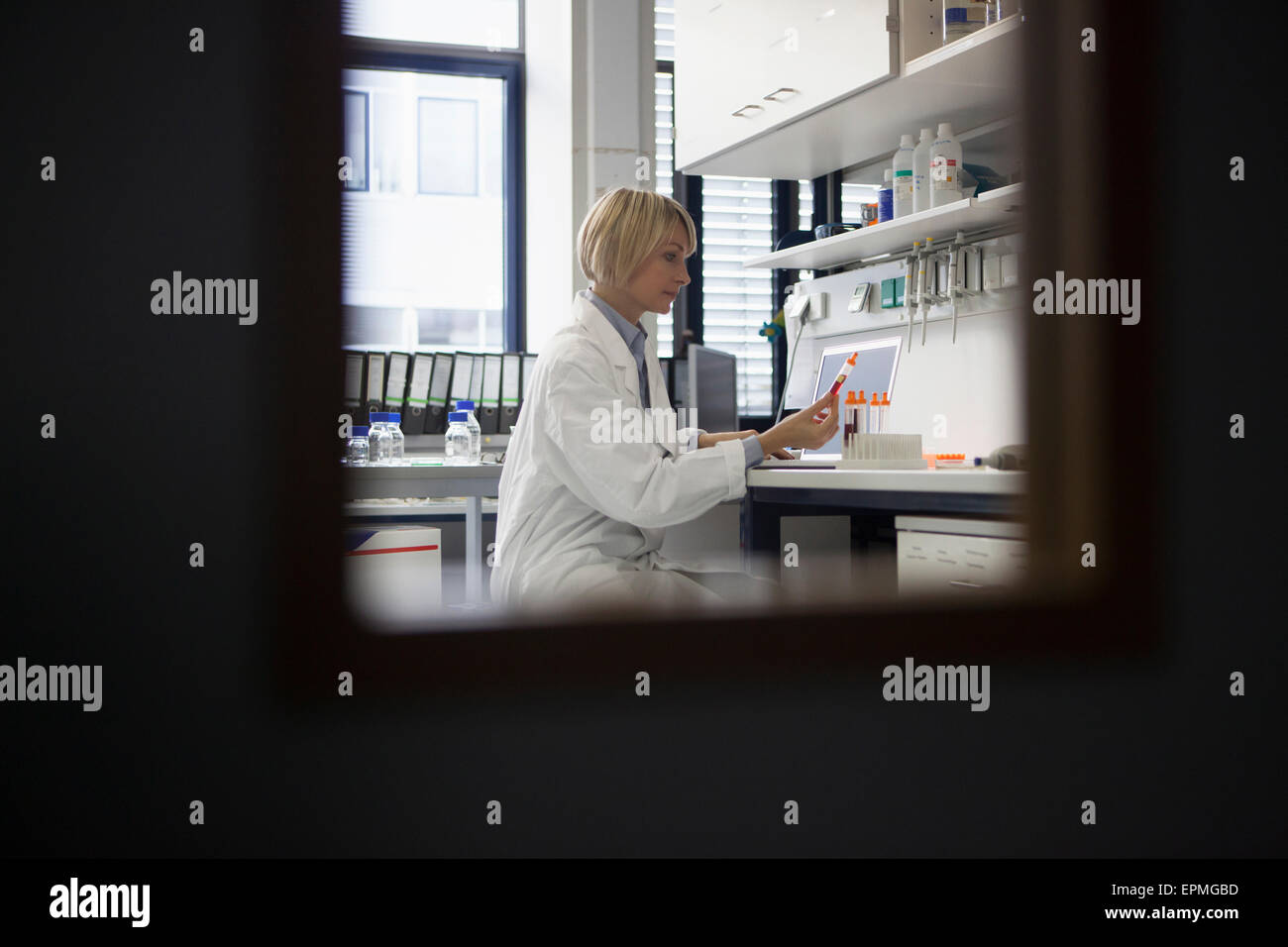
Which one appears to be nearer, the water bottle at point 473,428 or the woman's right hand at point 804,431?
the woman's right hand at point 804,431

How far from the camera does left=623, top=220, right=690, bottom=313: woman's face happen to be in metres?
1.75

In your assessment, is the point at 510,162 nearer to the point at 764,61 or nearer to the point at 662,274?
the point at 764,61

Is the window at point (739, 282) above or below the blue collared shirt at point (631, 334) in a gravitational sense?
above

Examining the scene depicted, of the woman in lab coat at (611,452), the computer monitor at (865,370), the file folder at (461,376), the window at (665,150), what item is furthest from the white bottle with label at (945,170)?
the window at (665,150)

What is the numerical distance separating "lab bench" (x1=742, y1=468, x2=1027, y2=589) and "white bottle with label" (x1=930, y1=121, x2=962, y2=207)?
87cm

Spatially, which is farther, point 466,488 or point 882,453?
point 466,488

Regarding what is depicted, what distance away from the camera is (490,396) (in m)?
3.69

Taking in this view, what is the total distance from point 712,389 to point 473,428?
86 centimetres

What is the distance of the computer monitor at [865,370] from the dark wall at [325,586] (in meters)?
1.40

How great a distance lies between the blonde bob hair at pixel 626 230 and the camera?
1727 mm

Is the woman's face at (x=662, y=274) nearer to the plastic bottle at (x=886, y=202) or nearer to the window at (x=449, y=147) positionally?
the plastic bottle at (x=886, y=202)

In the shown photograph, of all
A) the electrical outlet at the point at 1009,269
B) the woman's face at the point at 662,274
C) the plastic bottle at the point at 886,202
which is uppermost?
the plastic bottle at the point at 886,202

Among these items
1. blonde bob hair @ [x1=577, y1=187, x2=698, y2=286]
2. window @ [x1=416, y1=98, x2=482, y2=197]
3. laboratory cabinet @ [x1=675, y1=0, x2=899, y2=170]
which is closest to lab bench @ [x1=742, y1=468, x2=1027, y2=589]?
blonde bob hair @ [x1=577, y1=187, x2=698, y2=286]

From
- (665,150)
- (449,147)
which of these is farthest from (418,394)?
(665,150)
